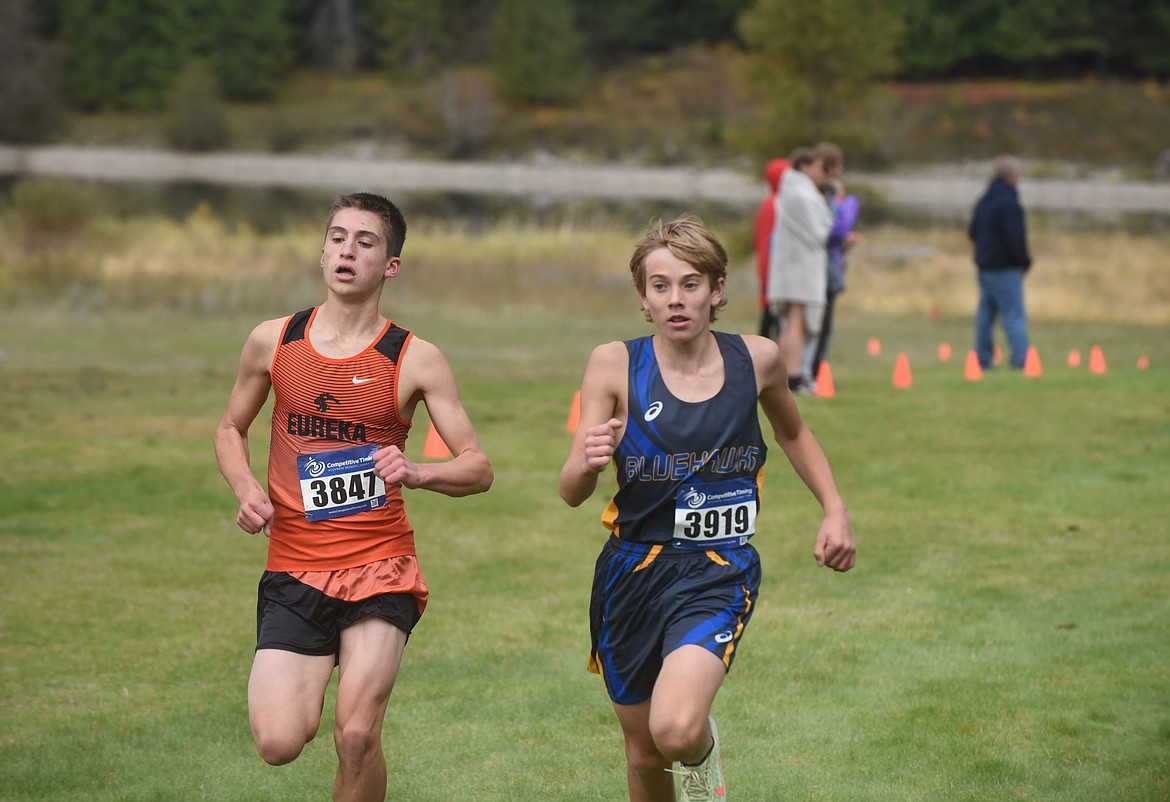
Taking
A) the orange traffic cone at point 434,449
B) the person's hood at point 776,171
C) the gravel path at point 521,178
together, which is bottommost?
the orange traffic cone at point 434,449

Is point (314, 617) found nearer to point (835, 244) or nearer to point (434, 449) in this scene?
point (434, 449)

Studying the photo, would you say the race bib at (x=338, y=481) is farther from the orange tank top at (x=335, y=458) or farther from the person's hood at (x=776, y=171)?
the person's hood at (x=776, y=171)

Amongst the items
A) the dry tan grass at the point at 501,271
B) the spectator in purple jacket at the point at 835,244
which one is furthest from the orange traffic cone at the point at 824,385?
the dry tan grass at the point at 501,271

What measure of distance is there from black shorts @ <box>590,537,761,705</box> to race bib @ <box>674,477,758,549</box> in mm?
34

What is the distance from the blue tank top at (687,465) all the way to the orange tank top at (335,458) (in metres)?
0.72

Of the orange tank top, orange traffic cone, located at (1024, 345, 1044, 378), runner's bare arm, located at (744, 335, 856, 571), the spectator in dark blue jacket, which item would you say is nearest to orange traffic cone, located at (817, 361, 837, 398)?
orange traffic cone, located at (1024, 345, 1044, 378)

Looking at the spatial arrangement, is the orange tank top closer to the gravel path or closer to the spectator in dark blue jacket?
the spectator in dark blue jacket

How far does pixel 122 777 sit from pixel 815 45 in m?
36.5

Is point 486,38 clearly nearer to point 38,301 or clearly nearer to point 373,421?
point 38,301

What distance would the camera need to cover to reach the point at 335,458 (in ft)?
15.0

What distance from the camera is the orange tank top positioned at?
456 cm

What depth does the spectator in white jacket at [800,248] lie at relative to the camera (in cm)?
1311

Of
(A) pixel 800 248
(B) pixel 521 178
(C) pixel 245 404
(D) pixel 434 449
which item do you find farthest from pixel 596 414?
(B) pixel 521 178

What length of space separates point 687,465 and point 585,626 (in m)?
3.08
